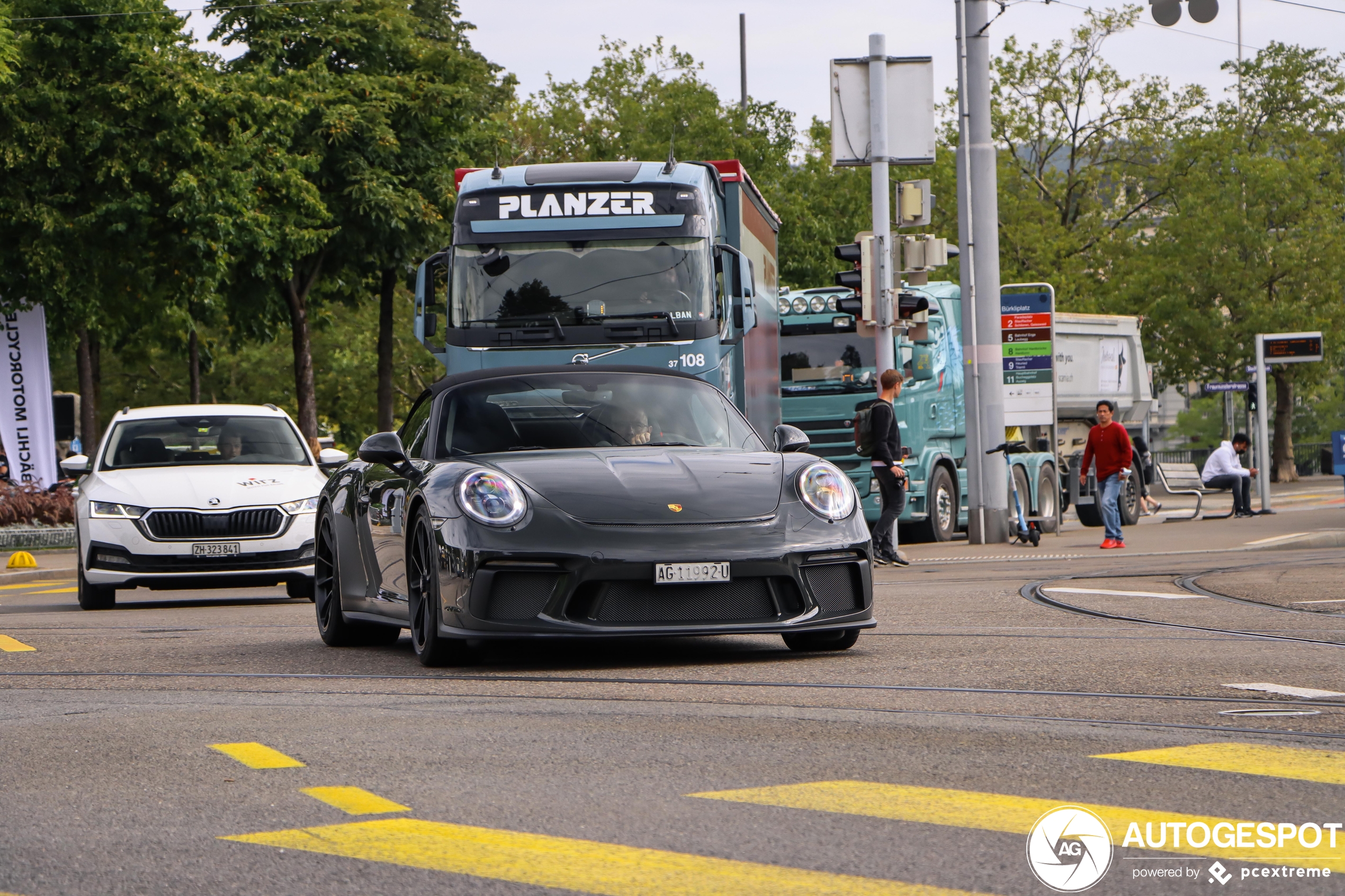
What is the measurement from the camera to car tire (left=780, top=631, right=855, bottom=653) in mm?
8930

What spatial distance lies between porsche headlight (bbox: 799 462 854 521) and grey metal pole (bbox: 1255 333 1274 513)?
69.9 ft

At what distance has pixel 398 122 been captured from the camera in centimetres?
3894

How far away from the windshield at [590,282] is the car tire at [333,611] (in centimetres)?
639

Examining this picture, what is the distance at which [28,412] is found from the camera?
94.1ft

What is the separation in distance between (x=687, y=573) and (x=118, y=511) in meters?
8.20

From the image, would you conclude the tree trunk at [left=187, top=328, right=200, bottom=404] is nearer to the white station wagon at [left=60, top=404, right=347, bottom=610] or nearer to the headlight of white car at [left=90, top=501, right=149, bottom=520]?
the white station wagon at [left=60, top=404, right=347, bottom=610]

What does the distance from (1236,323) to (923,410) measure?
30.5 m

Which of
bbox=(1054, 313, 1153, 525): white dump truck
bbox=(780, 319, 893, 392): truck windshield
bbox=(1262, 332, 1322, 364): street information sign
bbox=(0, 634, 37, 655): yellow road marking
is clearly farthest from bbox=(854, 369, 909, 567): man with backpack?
bbox=(1262, 332, 1322, 364): street information sign

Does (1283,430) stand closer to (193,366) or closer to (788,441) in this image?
(193,366)

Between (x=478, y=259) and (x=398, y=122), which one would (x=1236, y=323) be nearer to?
(x=398, y=122)

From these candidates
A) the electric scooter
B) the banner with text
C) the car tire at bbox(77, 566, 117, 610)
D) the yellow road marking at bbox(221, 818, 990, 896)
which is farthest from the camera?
the banner with text

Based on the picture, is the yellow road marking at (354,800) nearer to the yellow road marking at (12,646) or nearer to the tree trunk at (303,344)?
the yellow road marking at (12,646)

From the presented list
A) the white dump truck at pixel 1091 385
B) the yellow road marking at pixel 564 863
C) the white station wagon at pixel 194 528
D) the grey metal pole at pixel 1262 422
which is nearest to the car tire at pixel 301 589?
the white station wagon at pixel 194 528

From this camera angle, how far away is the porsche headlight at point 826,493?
8.46 metres
